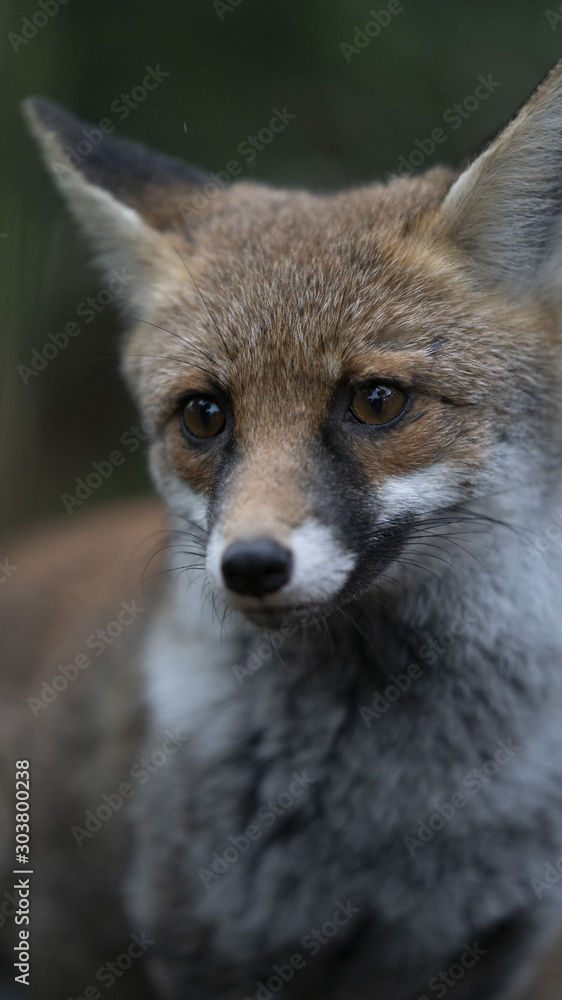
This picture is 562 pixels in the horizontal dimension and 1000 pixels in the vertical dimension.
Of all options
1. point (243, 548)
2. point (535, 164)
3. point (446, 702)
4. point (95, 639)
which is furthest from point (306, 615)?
point (95, 639)

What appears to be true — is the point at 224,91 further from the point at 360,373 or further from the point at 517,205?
the point at 360,373

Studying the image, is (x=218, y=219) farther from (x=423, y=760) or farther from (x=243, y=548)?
(x=423, y=760)

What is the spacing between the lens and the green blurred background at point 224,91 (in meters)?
4.63

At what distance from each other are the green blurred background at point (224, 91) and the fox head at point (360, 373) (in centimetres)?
184

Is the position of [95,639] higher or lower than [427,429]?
lower

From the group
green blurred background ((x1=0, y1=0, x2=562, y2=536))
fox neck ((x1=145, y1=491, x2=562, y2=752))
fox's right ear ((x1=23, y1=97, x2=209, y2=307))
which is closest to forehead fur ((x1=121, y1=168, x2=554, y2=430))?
fox's right ear ((x1=23, y1=97, x2=209, y2=307))

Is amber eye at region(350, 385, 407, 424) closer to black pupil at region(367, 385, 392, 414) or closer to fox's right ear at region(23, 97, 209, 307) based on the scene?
black pupil at region(367, 385, 392, 414)

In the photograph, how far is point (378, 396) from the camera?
2551mm

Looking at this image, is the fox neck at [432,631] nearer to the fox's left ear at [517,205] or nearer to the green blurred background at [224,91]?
the fox's left ear at [517,205]

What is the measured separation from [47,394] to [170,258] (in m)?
3.90

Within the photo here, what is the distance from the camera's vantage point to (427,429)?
2533 mm

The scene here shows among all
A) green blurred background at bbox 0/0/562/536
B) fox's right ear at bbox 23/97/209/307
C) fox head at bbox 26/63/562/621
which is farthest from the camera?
green blurred background at bbox 0/0/562/536

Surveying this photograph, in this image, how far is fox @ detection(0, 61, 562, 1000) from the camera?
2543 mm

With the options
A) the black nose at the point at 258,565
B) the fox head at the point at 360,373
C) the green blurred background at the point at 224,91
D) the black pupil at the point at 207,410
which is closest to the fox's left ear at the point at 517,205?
the fox head at the point at 360,373
